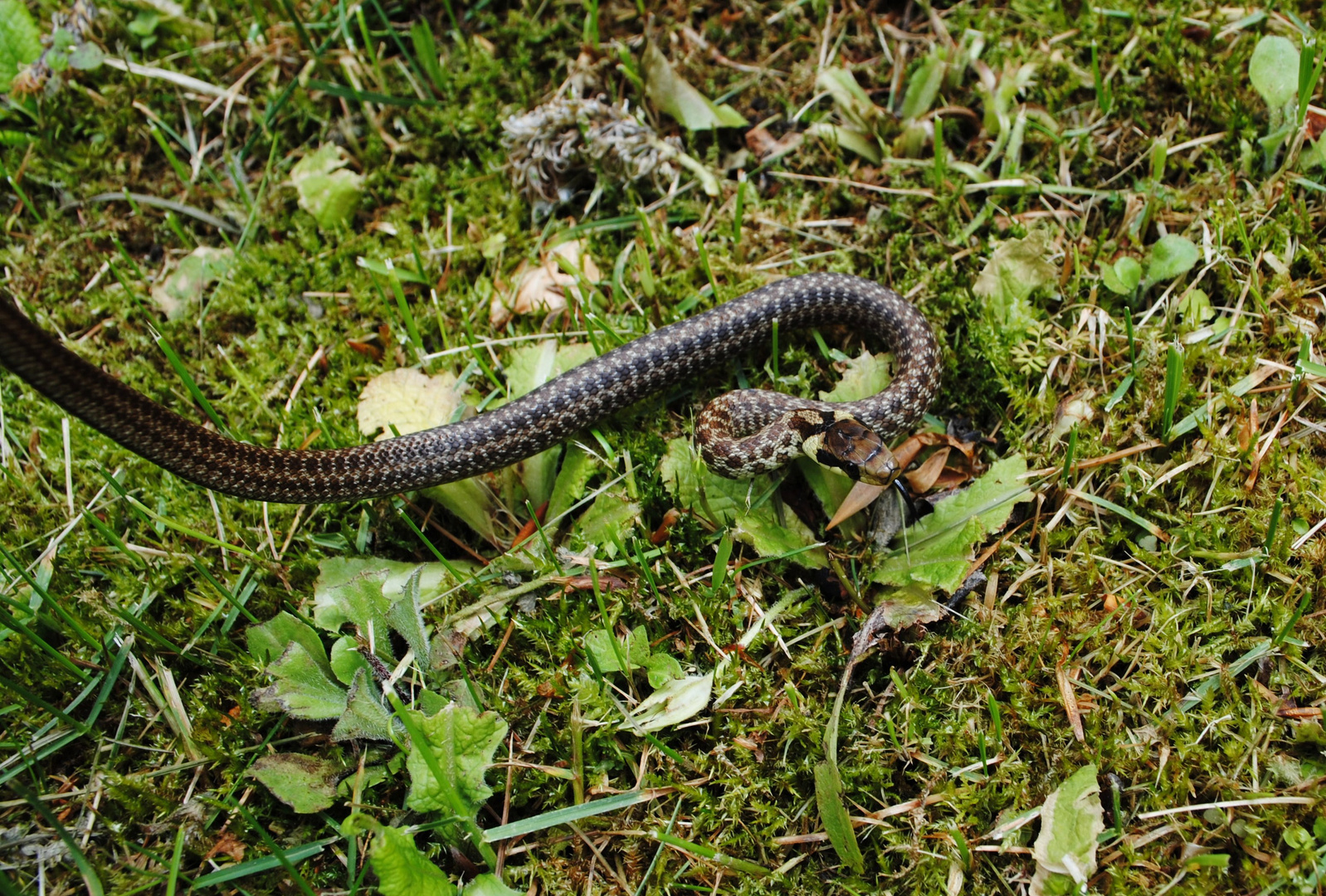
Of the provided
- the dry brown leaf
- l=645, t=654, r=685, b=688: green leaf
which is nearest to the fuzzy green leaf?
l=645, t=654, r=685, b=688: green leaf

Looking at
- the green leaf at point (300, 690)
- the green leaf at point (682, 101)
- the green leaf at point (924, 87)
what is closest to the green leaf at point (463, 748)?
the green leaf at point (300, 690)

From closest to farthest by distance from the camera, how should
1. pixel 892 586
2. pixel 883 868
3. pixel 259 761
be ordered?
1. pixel 883 868
2. pixel 259 761
3. pixel 892 586

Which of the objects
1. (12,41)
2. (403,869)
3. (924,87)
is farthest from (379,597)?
(12,41)

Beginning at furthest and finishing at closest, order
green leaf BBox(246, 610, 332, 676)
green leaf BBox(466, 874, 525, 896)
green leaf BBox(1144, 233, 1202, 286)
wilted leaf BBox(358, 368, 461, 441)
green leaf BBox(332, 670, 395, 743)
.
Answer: wilted leaf BBox(358, 368, 461, 441) → green leaf BBox(1144, 233, 1202, 286) → green leaf BBox(246, 610, 332, 676) → green leaf BBox(332, 670, 395, 743) → green leaf BBox(466, 874, 525, 896)

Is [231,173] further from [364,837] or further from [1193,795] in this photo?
[1193,795]

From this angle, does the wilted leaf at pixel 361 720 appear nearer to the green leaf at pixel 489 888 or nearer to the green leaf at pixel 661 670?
the green leaf at pixel 489 888

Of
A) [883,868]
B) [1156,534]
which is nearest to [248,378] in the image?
[883,868]

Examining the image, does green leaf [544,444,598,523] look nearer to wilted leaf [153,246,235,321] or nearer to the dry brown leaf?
the dry brown leaf
